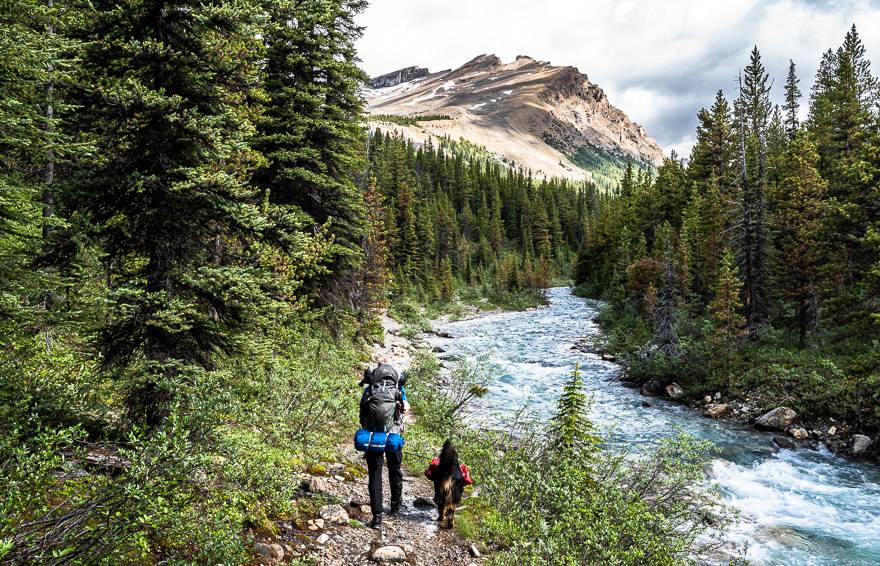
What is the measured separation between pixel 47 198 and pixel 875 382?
77.2ft

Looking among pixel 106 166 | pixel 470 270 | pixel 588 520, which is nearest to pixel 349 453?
pixel 588 520

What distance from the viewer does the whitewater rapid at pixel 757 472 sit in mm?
9719

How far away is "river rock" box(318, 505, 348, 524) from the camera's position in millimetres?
6555

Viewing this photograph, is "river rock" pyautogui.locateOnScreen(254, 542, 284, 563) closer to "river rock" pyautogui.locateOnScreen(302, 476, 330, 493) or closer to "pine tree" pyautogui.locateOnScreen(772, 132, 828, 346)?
"river rock" pyautogui.locateOnScreen(302, 476, 330, 493)

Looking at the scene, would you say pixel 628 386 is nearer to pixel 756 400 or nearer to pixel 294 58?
pixel 756 400

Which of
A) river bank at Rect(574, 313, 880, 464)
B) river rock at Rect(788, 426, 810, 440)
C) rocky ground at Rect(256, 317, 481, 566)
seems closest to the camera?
rocky ground at Rect(256, 317, 481, 566)

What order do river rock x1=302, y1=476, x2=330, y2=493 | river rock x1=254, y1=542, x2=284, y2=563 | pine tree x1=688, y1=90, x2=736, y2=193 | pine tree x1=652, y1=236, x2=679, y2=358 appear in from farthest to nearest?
1. pine tree x1=688, y1=90, x2=736, y2=193
2. pine tree x1=652, y1=236, x2=679, y2=358
3. river rock x1=302, y1=476, x2=330, y2=493
4. river rock x1=254, y1=542, x2=284, y2=563

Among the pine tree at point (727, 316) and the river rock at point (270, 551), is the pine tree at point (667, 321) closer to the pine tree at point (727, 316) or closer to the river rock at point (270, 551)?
the pine tree at point (727, 316)

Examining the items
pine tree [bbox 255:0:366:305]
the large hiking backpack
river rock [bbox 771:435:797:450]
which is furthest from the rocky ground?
river rock [bbox 771:435:797:450]

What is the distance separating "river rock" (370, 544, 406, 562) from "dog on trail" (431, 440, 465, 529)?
1.25 m

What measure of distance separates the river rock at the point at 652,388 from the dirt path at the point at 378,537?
16.4 metres

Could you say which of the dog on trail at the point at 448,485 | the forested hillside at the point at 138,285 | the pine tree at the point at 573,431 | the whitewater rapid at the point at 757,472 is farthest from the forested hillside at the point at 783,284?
the forested hillside at the point at 138,285

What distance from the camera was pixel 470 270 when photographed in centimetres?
7700

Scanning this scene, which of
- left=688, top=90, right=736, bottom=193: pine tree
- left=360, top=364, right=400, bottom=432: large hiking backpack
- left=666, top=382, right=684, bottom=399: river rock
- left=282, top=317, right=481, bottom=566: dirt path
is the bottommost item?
left=666, top=382, right=684, bottom=399: river rock
